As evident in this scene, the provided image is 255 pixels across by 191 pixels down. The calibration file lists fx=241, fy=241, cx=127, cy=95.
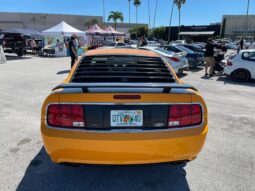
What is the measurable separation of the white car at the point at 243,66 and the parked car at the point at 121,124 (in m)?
9.12

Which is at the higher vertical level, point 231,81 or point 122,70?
point 122,70

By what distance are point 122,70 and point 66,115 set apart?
1.63 metres

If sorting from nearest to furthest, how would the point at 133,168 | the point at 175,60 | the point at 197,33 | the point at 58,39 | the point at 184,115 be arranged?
the point at 184,115, the point at 133,168, the point at 175,60, the point at 58,39, the point at 197,33

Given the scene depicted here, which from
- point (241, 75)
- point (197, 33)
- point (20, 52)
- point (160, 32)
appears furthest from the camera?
point (160, 32)

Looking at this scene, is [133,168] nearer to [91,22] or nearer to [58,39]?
[58,39]

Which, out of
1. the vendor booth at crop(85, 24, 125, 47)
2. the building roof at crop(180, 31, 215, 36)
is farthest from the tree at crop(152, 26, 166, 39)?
the vendor booth at crop(85, 24, 125, 47)

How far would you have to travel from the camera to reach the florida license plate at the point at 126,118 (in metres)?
2.54

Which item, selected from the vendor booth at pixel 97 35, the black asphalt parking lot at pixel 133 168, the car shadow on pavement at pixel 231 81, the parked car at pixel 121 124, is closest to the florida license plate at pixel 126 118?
the parked car at pixel 121 124

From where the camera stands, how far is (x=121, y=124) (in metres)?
2.55

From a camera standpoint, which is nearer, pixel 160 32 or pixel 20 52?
pixel 20 52

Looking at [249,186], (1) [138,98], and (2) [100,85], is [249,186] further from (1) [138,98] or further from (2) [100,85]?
(2) [100,85]

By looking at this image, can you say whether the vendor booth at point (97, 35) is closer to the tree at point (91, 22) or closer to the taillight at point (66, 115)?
the taillight at point (66, 115)

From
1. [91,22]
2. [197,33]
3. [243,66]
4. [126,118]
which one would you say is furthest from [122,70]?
[91,22]

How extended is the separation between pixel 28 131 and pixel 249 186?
3.77 meters
